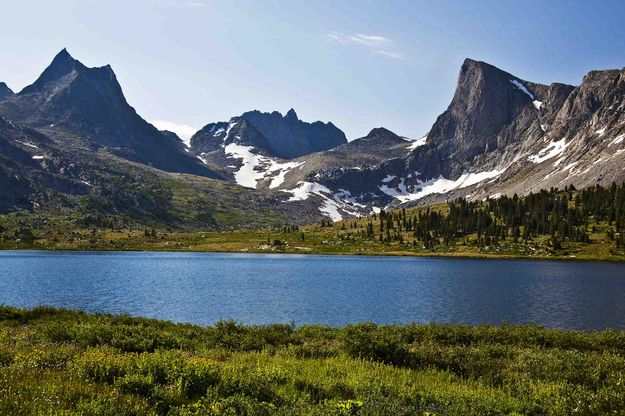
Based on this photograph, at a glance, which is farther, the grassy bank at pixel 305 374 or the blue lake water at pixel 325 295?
the blue lake water at pixel 325 295

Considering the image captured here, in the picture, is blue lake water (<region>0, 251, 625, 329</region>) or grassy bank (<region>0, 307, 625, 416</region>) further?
blue lake water (<region>0, 251, 625, 329</region>)

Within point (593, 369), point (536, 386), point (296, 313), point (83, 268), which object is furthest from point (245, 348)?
point (83, 268)

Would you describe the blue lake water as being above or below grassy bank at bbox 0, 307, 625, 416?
below

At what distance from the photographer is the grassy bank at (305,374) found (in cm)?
1346

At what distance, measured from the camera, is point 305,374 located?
1973 cm

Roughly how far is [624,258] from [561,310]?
140m

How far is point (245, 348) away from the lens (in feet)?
95.1

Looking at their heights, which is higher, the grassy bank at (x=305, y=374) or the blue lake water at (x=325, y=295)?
the grassy bank at (x=305, y=374)

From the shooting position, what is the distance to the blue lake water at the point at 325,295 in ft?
222

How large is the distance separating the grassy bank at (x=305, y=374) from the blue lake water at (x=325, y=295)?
106 ft

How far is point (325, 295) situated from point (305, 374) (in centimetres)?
6834

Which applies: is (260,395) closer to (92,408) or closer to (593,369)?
(92,408)

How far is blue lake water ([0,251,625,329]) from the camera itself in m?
67.7

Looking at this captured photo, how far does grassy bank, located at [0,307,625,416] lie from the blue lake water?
32193 mm
